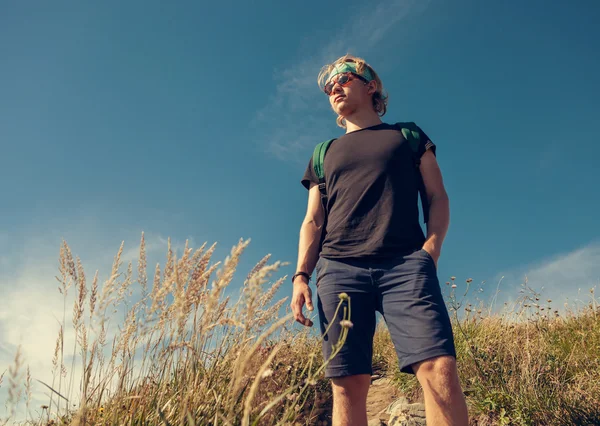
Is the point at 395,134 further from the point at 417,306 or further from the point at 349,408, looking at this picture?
the point at 349,408

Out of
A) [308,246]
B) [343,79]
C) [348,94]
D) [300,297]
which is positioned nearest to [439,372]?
[300,297]

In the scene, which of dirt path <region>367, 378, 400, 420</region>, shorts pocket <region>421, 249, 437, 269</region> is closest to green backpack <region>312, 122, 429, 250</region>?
shorts pocket <region>421, 249, 437, 269</region>

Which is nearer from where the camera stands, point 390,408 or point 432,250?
point 432,250

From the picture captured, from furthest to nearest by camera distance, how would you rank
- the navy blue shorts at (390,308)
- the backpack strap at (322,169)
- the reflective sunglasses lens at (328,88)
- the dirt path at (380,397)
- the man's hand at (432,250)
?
1. the dirt path at (380,397)
2. the reflective sunglasses lens at (328,88)
3. the backpack strap at (322,169)
4. the man's hand at (432,250)
5. the navy blue shorts at (390,308)

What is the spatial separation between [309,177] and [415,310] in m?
1.31

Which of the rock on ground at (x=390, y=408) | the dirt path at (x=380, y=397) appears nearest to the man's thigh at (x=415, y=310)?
the rock on ground at (x=390, y=408)

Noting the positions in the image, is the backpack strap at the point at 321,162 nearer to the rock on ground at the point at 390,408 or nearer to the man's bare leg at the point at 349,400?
the man's bare leg at the point at 349,400

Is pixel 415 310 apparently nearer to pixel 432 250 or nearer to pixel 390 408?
pixel 432 250

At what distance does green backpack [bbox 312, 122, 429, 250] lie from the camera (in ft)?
9.93

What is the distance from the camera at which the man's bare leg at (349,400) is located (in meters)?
2.56

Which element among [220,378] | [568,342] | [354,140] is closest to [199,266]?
[354,140]

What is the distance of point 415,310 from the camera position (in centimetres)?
247

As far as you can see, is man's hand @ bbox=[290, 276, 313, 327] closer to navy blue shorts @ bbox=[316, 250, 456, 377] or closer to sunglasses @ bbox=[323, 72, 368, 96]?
navy blue shorts @ bbox=[316, 250, 456, 377]

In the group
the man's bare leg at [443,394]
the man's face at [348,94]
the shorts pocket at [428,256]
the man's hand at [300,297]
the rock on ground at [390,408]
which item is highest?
the man's face at [348,94]
